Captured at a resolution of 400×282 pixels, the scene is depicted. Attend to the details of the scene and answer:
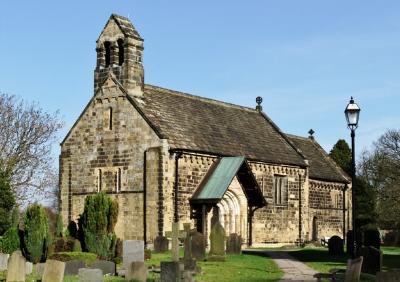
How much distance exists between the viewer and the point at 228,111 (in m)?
51.8

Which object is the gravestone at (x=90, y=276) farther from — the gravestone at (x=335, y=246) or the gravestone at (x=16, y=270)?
the gravestone at (x=335, y=246)

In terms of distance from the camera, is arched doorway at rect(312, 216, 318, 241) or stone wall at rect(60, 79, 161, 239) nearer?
stone wall at rect(60, 79, 161, 239)

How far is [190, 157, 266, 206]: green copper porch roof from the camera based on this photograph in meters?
41.8

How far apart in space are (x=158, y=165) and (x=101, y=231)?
903cm

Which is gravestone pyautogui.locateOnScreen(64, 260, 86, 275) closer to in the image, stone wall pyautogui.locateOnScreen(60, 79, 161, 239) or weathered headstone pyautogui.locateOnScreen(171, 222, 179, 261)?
weathered headstone pyautogui.locateOnScreen(171, 222, 179, 261)

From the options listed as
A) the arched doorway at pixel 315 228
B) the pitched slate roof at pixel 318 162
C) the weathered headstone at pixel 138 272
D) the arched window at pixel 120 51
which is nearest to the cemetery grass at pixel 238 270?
the weathered headstone at pixel 138 272

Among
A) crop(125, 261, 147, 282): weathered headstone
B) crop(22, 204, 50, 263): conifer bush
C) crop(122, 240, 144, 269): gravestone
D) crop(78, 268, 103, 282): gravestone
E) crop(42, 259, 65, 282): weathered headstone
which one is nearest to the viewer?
crop(42, 259, 65, 282): weathered headstone

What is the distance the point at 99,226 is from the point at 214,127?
16284 mm

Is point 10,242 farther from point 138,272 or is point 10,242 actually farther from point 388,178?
point 388,178

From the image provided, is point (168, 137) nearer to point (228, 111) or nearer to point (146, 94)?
point (146, 94)

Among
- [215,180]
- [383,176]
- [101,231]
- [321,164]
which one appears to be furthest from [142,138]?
[383,176]

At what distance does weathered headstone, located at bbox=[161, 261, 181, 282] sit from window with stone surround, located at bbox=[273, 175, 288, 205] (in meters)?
30.4

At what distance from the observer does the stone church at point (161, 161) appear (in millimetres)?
41469

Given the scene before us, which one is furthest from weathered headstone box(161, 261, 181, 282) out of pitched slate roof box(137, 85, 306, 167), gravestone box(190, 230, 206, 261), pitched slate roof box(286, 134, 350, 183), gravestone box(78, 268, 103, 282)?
pitched slate roof box(286, 134, 350, 183)
